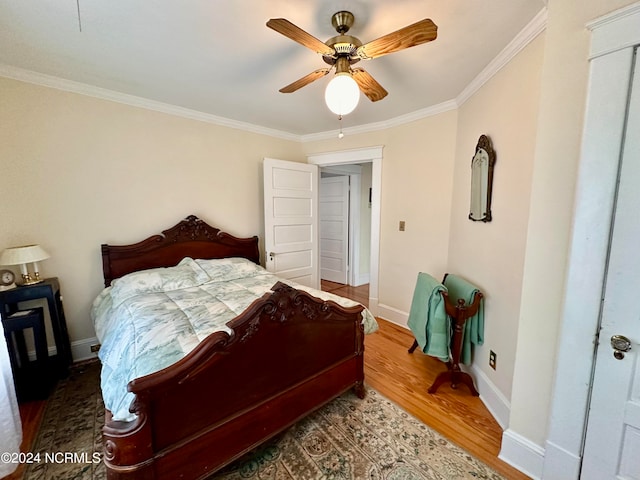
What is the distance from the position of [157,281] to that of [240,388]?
4.81ft

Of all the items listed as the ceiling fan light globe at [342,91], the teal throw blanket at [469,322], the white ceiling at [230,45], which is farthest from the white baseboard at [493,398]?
the white ceiling at [230,45]

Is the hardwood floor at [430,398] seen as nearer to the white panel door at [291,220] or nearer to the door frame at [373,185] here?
the door frame at [373,185]

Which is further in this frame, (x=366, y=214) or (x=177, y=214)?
(x=366, y=214)

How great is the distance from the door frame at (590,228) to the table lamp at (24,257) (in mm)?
3387

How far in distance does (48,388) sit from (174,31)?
8.87ft

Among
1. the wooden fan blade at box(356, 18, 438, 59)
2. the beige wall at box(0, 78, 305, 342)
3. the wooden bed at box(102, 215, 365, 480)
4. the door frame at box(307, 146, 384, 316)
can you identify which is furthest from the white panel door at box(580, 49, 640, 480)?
the beige wall at box(0, 78, 305, 342)

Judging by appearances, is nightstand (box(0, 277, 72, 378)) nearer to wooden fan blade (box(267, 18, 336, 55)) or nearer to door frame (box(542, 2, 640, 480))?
wooden fan blade (box(267, 18, 336, 55))

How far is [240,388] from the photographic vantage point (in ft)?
4.62

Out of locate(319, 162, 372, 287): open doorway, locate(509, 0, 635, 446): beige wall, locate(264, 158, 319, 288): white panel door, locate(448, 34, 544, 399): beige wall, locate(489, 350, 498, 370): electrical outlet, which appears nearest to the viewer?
locate(509, 0, 635, 446): beige wall

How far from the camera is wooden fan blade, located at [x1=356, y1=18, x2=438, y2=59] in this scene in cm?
118

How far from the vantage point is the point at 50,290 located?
205 centimetres

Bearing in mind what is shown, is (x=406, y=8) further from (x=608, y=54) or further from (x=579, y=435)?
(x=579, y=435)

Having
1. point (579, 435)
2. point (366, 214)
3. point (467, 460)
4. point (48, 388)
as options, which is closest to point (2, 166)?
point (48, 388)

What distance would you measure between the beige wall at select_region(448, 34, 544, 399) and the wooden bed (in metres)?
0.97
